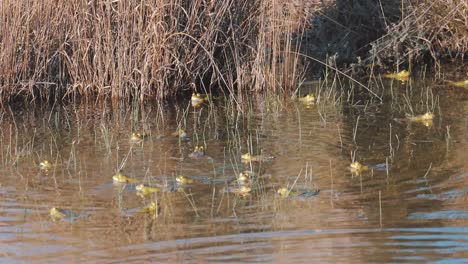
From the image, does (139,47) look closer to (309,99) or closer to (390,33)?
(309,99)

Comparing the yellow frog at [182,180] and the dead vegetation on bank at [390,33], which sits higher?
the dead vegetation on bank at [390,33]

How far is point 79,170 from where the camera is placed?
7.71 metres

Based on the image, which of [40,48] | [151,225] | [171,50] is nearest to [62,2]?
[40,48]

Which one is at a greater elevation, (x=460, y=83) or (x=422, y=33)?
(x=422, y=33)

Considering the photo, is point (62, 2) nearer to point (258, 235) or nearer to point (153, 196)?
point (153, 196)

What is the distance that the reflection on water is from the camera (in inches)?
221

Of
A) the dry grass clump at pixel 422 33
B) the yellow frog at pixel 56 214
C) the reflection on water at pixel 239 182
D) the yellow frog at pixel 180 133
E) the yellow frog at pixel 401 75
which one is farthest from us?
the dry grass clump at pixel 422 33

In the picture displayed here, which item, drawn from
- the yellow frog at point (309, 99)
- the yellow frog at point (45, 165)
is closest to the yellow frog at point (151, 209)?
the yellow frog at point (45, 165)

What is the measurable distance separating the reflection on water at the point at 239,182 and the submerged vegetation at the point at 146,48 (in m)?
0.43

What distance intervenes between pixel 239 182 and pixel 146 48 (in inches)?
149

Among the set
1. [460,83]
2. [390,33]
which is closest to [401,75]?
[390,33]

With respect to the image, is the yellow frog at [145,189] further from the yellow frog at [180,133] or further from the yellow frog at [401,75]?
the yellow frog at [401,75]

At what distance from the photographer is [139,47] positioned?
1038 centimetres

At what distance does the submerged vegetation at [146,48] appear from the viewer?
33.8ft
